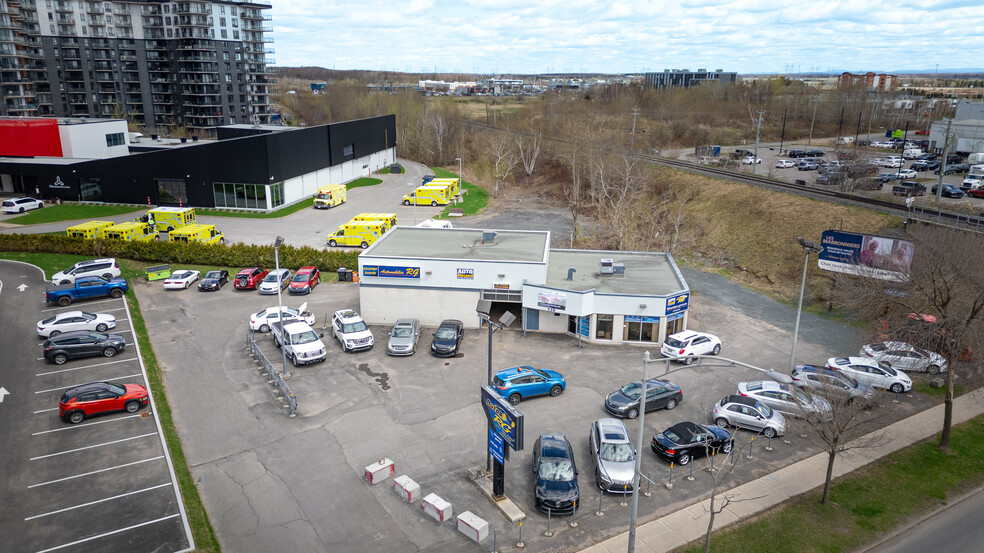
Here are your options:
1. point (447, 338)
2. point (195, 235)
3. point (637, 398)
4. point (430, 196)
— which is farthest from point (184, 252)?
point (637, 398)

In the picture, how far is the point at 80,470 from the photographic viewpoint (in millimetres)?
20266

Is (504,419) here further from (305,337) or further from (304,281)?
(304,281)

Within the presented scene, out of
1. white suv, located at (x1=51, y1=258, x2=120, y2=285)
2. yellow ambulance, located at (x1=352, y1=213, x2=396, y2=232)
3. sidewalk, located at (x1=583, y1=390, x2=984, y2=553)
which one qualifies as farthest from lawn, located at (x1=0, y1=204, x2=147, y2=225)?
sidewalk, located at (x1=583, y1=390, x2=984, y2=553)

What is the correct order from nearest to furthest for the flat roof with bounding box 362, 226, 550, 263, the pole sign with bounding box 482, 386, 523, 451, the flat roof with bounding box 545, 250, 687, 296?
1. the pole sign with bounding box 482, 386, 523, 451
2. the flat roof with bounding box 545, 250, 687, 296
3. the flat roof with bounding box 362, 226, 550, 263

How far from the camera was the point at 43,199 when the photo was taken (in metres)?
62.3

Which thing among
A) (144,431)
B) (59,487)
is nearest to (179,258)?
(144,431)

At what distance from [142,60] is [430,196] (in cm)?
7666

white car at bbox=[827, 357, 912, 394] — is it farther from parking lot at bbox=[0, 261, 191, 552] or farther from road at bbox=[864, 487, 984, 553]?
parking lot at bbox=[0, 261, 191, 552]

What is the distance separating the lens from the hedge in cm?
4247

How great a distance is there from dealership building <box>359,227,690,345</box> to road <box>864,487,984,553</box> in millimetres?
13942

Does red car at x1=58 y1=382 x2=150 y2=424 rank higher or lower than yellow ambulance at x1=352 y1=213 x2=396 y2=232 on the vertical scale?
lower

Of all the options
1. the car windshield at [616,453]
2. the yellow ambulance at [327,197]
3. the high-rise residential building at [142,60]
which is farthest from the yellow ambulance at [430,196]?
the high-rise residential building at [142,60]

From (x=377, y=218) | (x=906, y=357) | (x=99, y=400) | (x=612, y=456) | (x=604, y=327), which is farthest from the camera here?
(x=377, y=218)

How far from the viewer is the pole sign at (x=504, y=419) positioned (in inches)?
672
